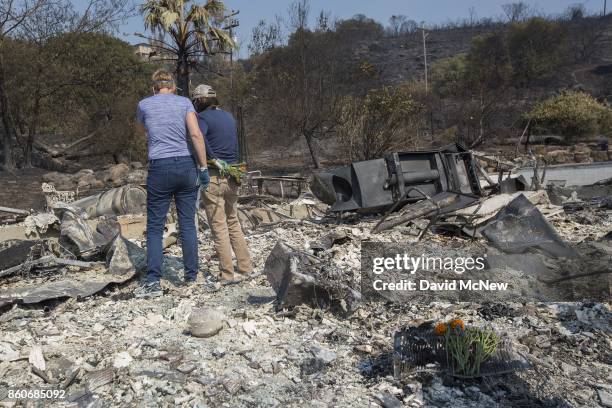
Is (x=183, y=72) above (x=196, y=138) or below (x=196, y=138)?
above

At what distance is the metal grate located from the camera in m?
2.48

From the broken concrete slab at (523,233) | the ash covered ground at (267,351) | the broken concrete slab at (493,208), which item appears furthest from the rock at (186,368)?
the broken concrete slab at (493,208)

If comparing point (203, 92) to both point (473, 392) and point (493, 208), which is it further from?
point (493, 208)

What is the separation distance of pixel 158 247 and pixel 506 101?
25.6 meters

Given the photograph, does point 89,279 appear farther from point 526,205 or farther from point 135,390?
point 526,205

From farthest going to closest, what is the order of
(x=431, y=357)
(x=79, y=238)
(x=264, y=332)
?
(x=79, y=238)
(x=264, y=332)
(x=431, y=357)

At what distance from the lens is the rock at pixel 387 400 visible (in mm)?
2301

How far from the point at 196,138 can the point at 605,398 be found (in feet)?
9.30

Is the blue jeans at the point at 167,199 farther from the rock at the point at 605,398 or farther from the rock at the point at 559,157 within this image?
the rock at the point at 559,157

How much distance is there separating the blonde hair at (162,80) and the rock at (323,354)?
217 centimetres

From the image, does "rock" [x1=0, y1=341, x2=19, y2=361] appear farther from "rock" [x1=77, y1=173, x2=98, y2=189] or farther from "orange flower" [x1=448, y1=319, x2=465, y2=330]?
"rock" [x1=77, y1=173, x2=98, y2=189]

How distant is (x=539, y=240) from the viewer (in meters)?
4.43

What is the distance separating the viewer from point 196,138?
12.3 ft

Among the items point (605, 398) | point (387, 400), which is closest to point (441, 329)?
point (387, 400)
